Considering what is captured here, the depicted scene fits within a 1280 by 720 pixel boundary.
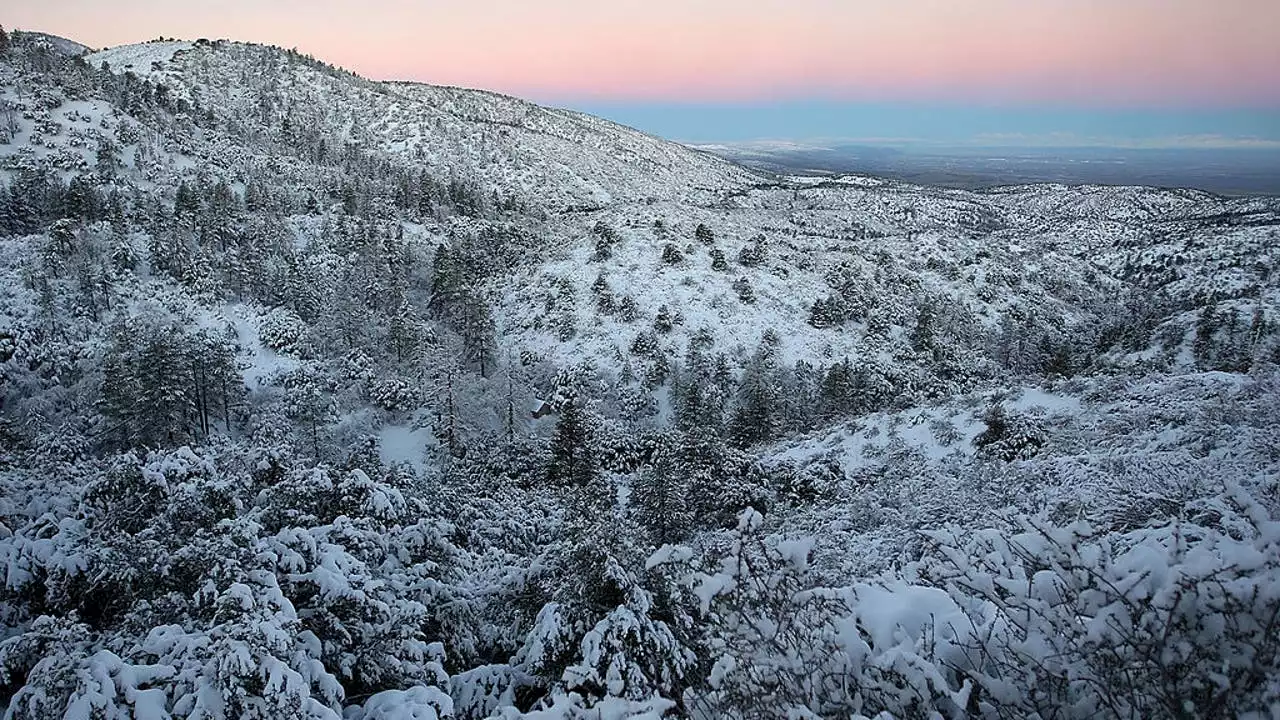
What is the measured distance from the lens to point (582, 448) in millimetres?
29422

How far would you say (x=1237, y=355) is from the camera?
118 ft

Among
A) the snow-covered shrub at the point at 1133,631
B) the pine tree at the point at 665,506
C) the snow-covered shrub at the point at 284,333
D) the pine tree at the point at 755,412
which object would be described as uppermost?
the snow-covered shrub at the point at 1133,631

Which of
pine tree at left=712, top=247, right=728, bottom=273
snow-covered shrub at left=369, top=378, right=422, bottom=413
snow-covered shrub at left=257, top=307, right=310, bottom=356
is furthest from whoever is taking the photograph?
pine tree at left=712, top=247, right=728, bottom=273

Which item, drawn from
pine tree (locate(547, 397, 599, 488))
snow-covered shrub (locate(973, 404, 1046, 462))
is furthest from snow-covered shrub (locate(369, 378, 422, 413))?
snow-covered shrub (locate(973, 404, 1046, 462))

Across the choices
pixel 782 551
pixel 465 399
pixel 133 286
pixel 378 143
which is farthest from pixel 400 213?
pixel 782 551

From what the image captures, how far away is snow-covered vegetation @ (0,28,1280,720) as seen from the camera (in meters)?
3.74

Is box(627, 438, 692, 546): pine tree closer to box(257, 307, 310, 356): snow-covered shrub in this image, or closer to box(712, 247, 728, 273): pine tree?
box(257, 307, 310, 356): snow-covered shrub

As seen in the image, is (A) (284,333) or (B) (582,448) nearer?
(B) (582,448)

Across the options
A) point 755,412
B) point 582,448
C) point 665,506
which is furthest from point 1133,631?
point 755,412

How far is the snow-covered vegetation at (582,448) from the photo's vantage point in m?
3.74

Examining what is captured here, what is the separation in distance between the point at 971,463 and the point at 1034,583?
20.1 metres

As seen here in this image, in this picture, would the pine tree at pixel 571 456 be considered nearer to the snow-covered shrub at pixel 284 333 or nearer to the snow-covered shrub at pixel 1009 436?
the snow-covered shrub at pixel 1009 436

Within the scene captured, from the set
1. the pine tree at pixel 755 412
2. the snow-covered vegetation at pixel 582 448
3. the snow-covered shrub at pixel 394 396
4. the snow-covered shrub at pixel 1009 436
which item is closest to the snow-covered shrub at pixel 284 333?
the snow-covered vegetation at pixel 582 448

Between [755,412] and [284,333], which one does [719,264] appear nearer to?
[755,412]
